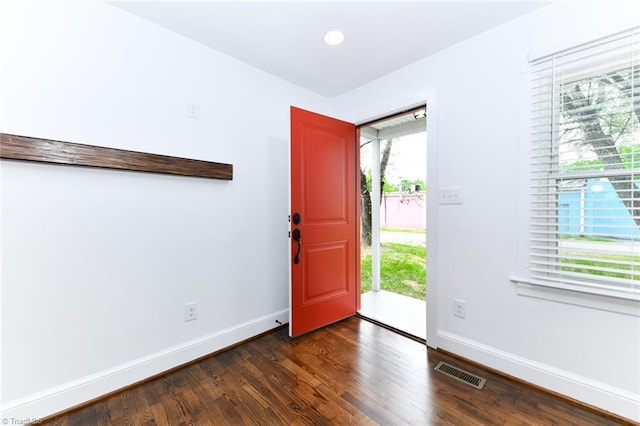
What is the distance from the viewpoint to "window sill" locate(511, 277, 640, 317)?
1.42 metres

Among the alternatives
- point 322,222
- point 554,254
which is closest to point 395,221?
point 322,222

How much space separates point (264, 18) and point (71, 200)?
5.39 ft

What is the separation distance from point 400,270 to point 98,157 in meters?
4.18

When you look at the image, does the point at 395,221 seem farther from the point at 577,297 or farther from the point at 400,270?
the point at 577,297

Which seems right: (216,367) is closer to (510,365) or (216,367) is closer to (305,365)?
(305,365)

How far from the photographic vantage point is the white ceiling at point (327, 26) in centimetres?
165

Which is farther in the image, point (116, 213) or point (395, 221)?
point (395, 221)

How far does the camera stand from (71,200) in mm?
1529

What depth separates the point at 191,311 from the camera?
198cm

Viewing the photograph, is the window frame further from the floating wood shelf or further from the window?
the floating wood shelf

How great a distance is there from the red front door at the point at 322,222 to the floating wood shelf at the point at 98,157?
71 centimetres

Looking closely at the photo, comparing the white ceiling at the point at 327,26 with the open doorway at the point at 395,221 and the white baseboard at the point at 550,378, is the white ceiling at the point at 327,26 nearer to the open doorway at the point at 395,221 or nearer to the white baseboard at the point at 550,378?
the open doorway at the point at 395,221

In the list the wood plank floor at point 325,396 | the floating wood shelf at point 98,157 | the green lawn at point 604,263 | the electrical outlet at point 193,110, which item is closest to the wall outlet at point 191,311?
the wood plank floor at point 325,396

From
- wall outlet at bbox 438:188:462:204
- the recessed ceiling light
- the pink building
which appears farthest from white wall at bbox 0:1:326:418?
the pink building
